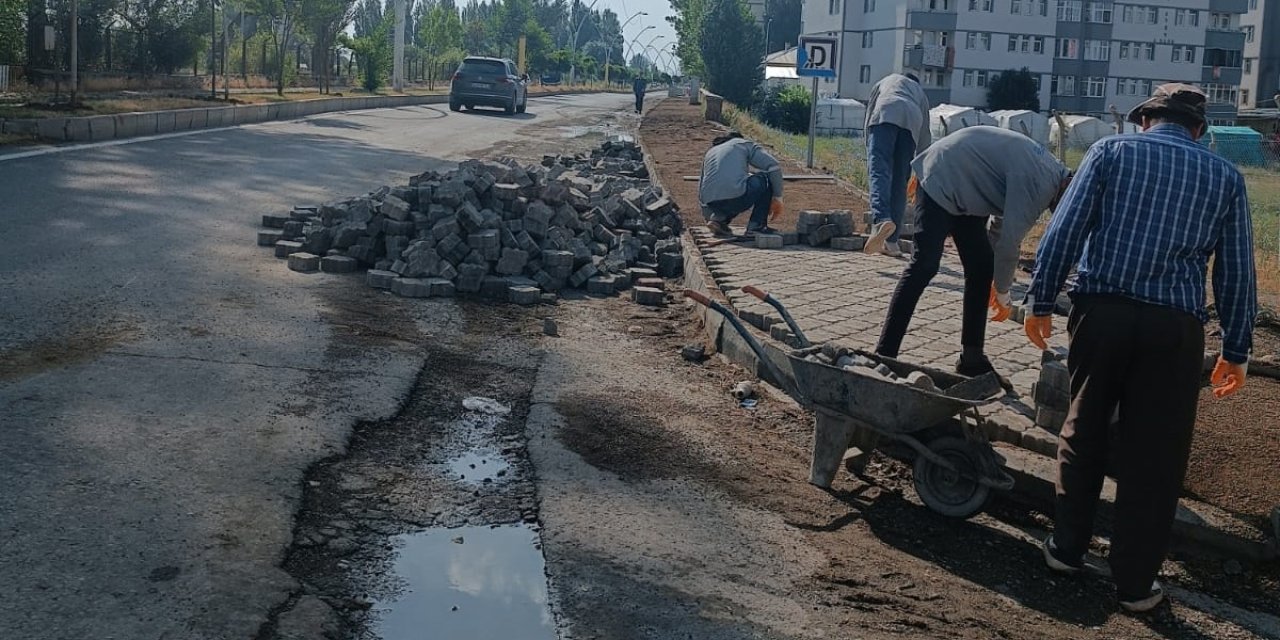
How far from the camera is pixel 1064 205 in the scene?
4.41 meters

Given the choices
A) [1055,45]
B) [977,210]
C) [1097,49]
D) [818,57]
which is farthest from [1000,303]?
[1097,49]

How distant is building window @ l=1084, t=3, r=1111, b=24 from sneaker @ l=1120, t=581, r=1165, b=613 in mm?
76221

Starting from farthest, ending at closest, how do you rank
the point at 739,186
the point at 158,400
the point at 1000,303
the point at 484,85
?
1. the point at 484,85
2. the point at 739,186
3. the point at 1000,303
4. the point at 158,400

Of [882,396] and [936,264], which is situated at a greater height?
[936,264]

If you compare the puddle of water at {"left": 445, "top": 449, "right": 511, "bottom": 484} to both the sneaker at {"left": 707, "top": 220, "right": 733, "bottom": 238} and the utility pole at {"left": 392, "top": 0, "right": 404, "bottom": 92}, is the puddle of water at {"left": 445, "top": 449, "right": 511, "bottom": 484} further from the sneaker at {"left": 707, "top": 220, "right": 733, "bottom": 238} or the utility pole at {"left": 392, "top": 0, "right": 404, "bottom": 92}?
the utility pole at {"left": 392, "top": 0, "right": 404, "bottom": 92}

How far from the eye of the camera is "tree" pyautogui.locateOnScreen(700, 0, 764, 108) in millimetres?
60781

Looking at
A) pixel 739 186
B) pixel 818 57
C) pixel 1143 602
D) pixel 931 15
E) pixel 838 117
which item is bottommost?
pixel 1143 602

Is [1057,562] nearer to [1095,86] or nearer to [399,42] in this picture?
[399,42]

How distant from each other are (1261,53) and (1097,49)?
1555cm

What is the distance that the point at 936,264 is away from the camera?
605 centimetres

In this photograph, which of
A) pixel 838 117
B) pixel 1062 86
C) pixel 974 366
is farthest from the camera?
pixel 1062 86

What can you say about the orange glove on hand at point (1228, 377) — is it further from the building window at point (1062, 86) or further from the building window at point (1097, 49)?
the building window at point (1097, 49)

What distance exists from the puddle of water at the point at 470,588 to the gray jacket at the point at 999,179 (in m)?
2.61

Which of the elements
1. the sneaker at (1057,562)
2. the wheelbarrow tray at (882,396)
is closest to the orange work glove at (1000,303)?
the wheelbarrow tray at (882,396)
